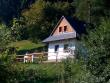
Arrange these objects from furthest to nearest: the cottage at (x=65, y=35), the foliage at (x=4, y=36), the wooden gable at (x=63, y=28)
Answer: the wooden gable at (x=63, y=28) → the cottage at (x=65, y=35) → the foliage at (x=4, y=36)

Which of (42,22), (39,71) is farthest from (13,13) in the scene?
(39,71)

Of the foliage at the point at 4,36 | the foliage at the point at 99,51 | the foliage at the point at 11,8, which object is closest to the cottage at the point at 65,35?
the foliage at the point at 99,51

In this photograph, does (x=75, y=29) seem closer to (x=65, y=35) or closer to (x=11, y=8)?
(x=65, y=35)

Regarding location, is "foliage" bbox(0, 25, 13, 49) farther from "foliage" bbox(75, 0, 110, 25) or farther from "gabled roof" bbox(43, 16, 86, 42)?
"foliage" bbox(75, 0, 110, 25)

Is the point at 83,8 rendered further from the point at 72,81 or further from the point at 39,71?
the point at 72,81

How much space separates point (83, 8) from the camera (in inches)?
2798

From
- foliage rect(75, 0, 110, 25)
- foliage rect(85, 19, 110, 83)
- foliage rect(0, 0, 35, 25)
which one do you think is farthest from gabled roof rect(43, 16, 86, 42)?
foliage rect(0, 0, 35, 25)

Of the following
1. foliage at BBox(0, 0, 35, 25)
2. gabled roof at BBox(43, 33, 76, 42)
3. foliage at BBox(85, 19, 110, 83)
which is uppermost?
foliage at BBox(0, 0, 35, 25)

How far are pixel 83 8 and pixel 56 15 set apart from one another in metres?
7.17

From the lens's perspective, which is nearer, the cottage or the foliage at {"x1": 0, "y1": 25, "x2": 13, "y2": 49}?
the foliage at {"x1": 0, "y1": 25, "x2": 13, "y2": 49}

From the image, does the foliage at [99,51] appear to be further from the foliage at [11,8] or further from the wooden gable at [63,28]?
the foliage at [11,8]

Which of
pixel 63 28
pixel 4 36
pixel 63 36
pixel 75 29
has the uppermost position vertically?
pixel 63 28

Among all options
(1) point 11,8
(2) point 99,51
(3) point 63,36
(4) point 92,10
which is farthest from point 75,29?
(1) point 11,8

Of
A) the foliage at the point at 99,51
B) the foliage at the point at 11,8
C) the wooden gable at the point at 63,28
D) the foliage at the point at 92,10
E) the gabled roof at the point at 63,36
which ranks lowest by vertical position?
the foliage at the point at 99,51
